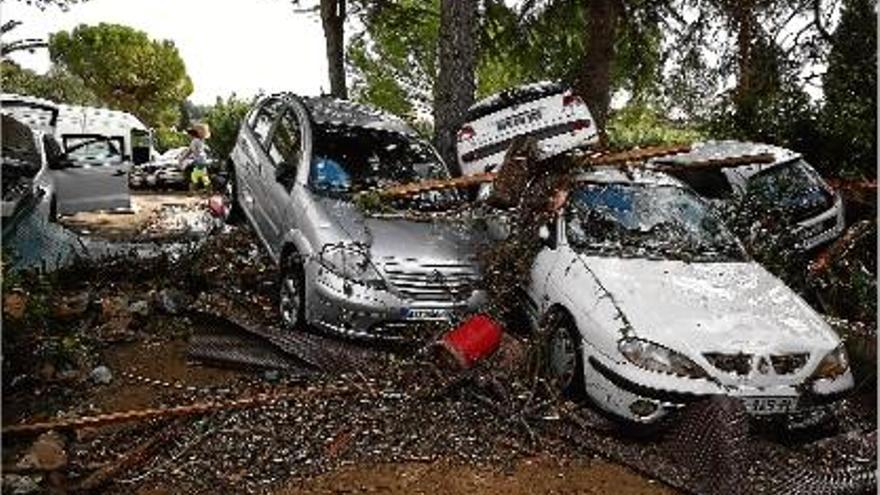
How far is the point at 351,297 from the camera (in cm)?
680

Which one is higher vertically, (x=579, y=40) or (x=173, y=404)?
(x=579, y=40)

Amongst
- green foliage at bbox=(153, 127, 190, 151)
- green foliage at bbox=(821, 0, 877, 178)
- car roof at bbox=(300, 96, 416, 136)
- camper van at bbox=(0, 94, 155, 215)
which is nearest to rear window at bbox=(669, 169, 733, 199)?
green foliage at bbox=(821, 0, 877, 178)

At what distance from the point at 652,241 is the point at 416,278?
187cm

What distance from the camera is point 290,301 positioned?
747 cm

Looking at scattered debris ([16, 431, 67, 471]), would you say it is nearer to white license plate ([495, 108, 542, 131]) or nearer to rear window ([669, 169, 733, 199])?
white license plate ([495, 108, 542, 131])

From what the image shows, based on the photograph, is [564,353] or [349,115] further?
[349,115]

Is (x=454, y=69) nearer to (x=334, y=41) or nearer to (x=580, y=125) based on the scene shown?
(x=580, y=125)

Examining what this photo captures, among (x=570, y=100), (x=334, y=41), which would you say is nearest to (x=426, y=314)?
(x=570, y=100)

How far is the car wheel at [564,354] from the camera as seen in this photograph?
19.3ft

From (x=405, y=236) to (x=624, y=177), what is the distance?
195 cm

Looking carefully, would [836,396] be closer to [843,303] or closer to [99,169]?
[843,303]

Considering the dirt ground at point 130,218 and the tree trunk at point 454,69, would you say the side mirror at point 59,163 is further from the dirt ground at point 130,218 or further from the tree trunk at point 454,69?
the tree trunk at point 454,69

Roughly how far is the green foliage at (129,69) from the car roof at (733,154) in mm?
41810

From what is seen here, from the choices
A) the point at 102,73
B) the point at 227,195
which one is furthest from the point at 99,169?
the point at 102,73
